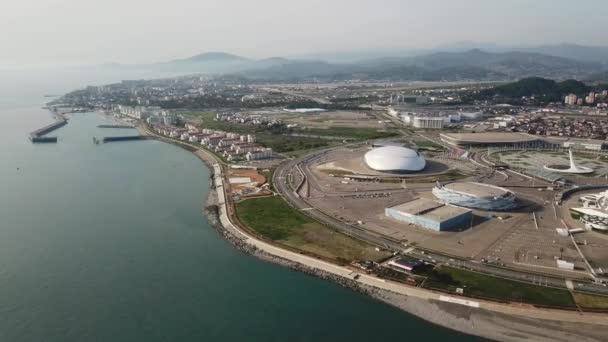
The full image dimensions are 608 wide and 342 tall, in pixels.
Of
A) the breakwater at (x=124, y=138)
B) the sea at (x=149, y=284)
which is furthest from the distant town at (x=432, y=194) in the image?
the breakwater at (x=124, y=138)

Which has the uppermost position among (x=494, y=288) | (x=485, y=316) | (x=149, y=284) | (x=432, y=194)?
(x=432, y=194)

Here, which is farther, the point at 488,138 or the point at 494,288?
the point at 488,138

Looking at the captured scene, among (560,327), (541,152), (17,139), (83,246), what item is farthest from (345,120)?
(560,327)

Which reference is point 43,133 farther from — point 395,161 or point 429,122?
point 429,122

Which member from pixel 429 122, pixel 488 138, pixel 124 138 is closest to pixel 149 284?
pixel 488 138

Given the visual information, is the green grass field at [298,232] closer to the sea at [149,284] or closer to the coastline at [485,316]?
the coastline at [485,316]

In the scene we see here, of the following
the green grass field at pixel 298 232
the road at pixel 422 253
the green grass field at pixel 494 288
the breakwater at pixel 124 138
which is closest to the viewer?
the green grass field at pixel 494 288

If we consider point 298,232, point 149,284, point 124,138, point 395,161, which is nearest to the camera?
point 149,284

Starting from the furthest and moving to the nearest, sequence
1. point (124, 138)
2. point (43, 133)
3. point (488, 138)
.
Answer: point (43, 133) → point (124, 138) → point (488, 138)
